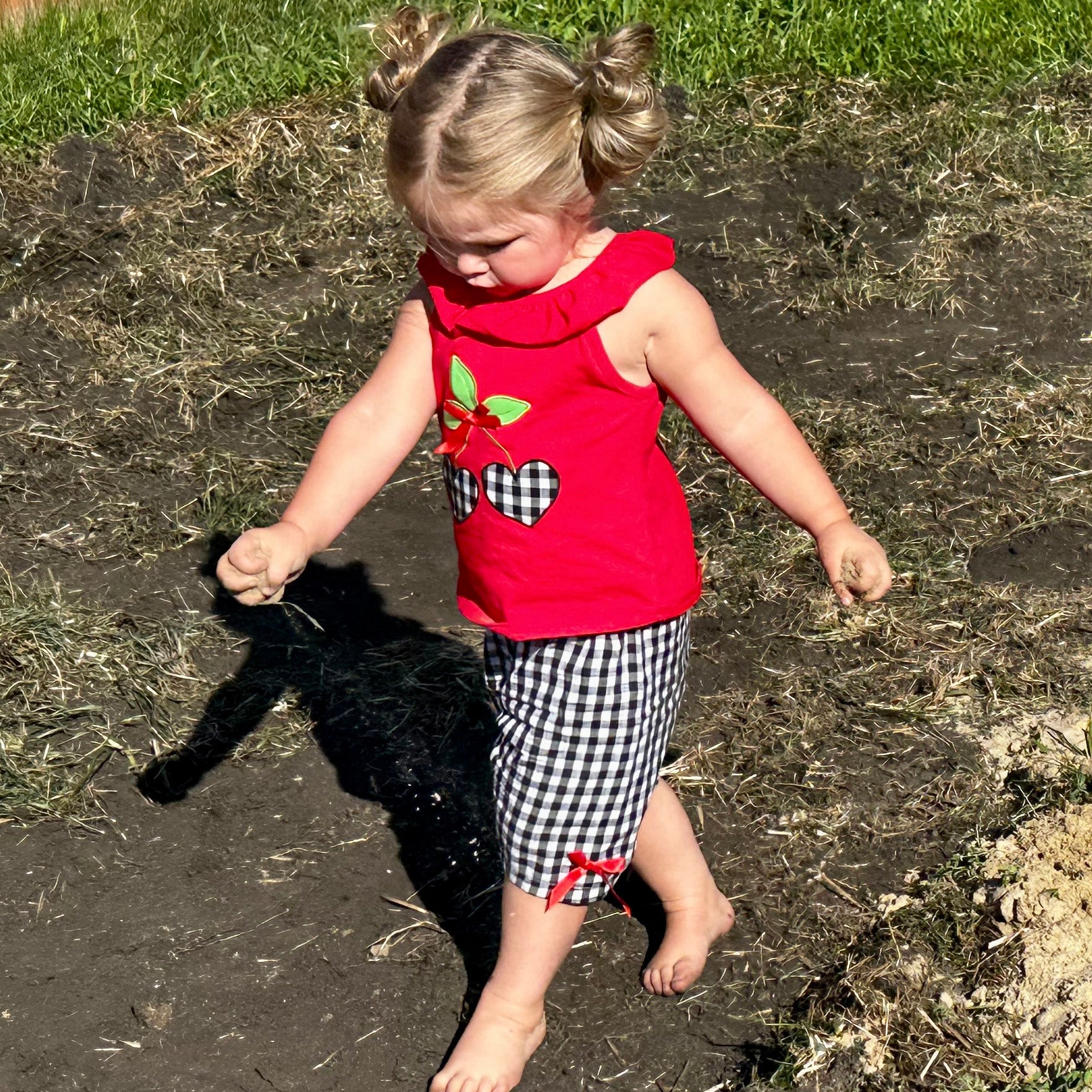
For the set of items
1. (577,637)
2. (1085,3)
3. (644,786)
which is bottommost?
(1085,3)

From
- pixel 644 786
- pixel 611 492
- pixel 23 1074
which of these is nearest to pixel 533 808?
pixel 644 786

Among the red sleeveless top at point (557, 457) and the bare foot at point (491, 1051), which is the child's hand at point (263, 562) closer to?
the red sleeveless top at point (557, 457)

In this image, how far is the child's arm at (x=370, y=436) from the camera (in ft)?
7.85

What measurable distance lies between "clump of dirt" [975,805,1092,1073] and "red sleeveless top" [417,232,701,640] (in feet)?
2.75

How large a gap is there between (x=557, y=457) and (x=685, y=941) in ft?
3.20

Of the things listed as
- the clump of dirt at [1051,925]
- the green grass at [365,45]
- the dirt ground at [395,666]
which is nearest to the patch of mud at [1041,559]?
the dirt ground at [395,666]

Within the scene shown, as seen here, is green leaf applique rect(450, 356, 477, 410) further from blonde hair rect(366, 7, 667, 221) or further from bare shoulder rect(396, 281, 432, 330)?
blonde hair rect(366, 7, 667, 221)

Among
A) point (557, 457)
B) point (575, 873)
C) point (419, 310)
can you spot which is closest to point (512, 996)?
point (575, 873)

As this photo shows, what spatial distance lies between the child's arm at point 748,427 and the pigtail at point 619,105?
0.21 meters

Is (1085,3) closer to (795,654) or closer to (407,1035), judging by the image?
(795,654)

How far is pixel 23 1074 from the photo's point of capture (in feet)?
8.54

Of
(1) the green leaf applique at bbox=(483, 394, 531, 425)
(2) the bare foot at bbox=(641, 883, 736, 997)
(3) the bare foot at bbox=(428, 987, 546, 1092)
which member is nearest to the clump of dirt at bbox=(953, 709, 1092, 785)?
(2) the bare foot at bbox=(641, 883, 736, 997)

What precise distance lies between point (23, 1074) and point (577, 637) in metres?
1.23

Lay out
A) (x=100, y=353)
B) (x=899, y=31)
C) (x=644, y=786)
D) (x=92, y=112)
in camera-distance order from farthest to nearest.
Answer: (x=899, y=31) → (x=92, y=112) → (x=100, y=353) → (x=644, y=786)
